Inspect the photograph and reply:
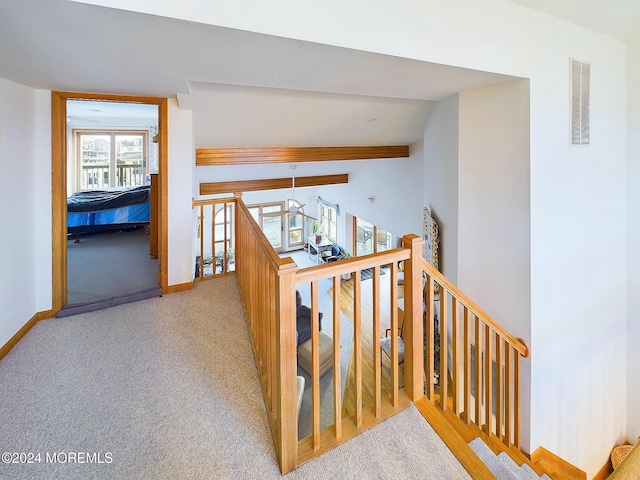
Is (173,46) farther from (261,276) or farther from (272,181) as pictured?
(272,181)

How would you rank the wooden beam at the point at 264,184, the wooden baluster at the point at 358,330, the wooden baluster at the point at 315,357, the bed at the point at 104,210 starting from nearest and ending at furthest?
the wooden baluster at the point at 315,357, the wooden baluster at the point at 358,330, the bed at the point at 104,210, the wooden beam at the point at 264,184

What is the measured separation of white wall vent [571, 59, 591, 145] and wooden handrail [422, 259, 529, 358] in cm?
169

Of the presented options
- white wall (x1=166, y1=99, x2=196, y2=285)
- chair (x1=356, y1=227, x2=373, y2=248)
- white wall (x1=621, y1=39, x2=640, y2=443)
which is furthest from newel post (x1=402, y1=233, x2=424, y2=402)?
chair (x1=356, y1=227, x2=373, y2=248)

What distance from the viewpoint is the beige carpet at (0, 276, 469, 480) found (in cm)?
133

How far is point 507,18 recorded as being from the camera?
2174mm

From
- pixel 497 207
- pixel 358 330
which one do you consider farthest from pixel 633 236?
pixel 358 330

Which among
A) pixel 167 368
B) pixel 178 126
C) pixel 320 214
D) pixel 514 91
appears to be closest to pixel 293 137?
pixel 178 126

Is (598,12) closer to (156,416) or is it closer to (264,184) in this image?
(156,416)

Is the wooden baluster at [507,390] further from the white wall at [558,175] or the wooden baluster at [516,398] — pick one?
the white wall at [558,175]

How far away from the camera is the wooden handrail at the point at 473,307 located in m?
1.74

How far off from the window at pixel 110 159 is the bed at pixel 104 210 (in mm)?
1708

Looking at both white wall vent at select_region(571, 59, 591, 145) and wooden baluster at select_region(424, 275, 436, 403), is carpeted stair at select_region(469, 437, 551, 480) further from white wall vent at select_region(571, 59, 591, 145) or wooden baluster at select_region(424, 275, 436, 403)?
white wall vent at select_region(571, 59, 591, 145)

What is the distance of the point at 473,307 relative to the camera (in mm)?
2076

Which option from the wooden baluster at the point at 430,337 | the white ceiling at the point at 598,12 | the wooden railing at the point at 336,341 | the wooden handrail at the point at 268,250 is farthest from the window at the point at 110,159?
the white ceiling at the point at 598,12
